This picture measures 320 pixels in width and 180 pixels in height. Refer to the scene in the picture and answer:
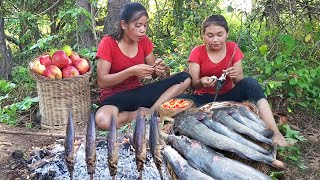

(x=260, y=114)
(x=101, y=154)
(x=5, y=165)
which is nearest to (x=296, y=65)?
(x=260, y=114)

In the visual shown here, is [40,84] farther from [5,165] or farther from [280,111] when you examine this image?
[280,111]

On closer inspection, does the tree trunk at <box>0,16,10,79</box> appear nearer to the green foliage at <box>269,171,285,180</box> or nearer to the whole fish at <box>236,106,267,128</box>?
the whole fish at <box>236,106,267,128</box>

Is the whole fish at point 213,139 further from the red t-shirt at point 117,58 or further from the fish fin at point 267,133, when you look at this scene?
the red t-shirt at point 117,58

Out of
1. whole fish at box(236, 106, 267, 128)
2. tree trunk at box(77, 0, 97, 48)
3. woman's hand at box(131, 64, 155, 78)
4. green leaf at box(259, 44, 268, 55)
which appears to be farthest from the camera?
tree trunk at box(77, 0, 97, 48)

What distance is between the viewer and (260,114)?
397 centimetres

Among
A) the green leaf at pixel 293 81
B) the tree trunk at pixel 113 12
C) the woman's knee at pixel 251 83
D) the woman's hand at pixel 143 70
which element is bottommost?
the green leaf at pixel 293 81

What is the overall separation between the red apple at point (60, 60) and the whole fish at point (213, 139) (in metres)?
1.51

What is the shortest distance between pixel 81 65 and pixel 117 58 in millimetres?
455

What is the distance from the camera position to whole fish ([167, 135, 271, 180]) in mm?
2920

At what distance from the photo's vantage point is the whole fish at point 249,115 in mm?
3660

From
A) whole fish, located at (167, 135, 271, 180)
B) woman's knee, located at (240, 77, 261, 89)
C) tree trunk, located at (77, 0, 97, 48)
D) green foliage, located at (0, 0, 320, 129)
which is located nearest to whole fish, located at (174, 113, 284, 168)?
whole fish, located at (167, 135, 271, 180)

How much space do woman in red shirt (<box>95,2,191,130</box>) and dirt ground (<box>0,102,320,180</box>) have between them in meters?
0.48

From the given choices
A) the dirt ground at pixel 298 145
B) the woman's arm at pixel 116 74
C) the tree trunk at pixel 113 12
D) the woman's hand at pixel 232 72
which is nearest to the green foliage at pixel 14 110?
the dirt ground at pixel 298 145

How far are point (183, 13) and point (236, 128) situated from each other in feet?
14.9
